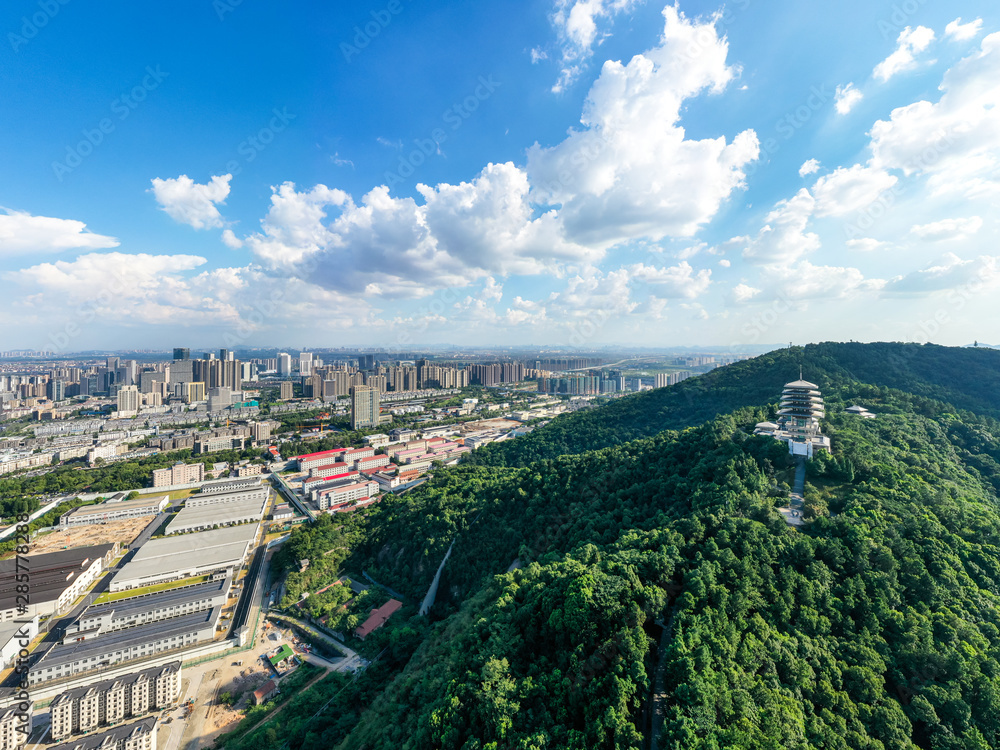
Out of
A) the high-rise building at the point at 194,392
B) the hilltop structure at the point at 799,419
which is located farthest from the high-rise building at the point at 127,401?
the hilltop structure at the point at 799,419

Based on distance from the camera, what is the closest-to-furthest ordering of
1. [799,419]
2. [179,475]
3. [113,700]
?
[113,700] → [799,419] → [179,475]

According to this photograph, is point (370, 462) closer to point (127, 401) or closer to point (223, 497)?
point (223, 497)

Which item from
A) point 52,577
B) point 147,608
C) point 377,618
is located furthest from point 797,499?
point 52,577

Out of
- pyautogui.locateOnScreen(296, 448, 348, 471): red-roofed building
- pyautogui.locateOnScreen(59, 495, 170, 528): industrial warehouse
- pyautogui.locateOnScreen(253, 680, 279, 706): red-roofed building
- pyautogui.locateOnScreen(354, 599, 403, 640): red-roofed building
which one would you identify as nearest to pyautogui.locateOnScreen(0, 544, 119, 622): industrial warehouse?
pyautogui.locateOnScreen(59, 495, 170, 528): industrial warehouse

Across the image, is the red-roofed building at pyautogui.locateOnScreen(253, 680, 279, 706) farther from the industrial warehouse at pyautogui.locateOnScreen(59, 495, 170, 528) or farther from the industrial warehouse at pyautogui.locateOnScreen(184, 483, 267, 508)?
the industrial warehouse at pyautogui.locateOnScreen(59, 495, 170, 528)

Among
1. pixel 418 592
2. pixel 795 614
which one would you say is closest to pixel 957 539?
pixel 795 614

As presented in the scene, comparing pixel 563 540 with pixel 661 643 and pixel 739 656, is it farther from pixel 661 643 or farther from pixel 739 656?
pixel 739 656
